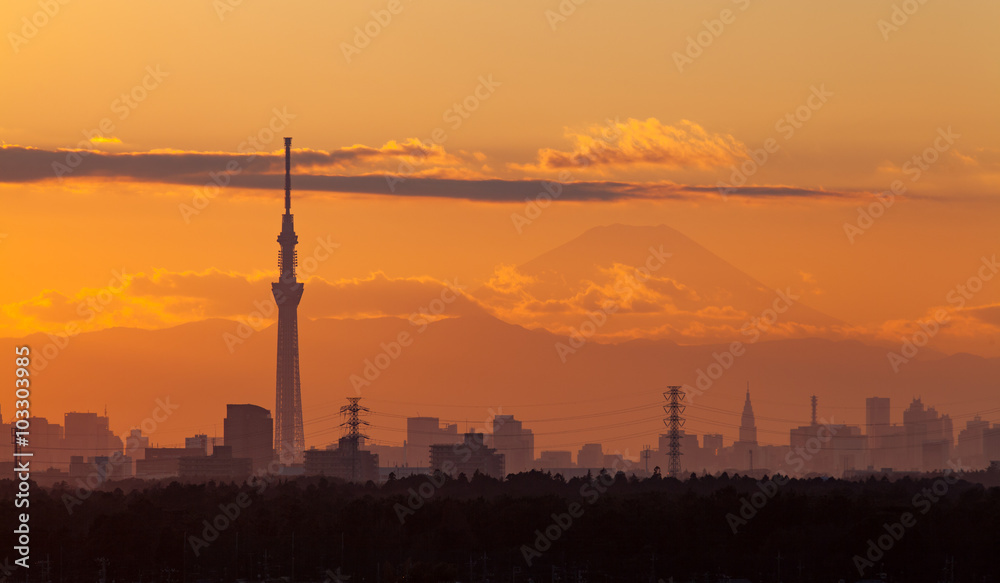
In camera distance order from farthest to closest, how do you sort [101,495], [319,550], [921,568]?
[101,495], [319,550], [921,568]

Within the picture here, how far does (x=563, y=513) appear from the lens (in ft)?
486

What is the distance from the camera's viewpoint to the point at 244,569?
135 m

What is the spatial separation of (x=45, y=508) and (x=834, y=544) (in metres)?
82.2

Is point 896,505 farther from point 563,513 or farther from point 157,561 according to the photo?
point 157,561

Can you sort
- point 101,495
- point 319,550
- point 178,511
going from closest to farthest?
point 319,550 < point 178,511 < point 101,495

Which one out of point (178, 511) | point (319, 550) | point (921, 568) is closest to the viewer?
point (921, 568)

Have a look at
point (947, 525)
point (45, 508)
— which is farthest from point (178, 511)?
point (947, 525)

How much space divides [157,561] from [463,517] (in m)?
31.4

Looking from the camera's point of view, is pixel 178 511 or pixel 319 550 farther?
pixel 178 511

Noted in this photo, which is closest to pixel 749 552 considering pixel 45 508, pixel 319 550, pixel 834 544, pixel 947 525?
pixel 834 544

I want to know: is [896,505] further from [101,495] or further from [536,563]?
[101,495]

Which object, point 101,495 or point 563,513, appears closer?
point 563,513

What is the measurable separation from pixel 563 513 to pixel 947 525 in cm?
3745

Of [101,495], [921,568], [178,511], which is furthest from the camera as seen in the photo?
[101,495]
